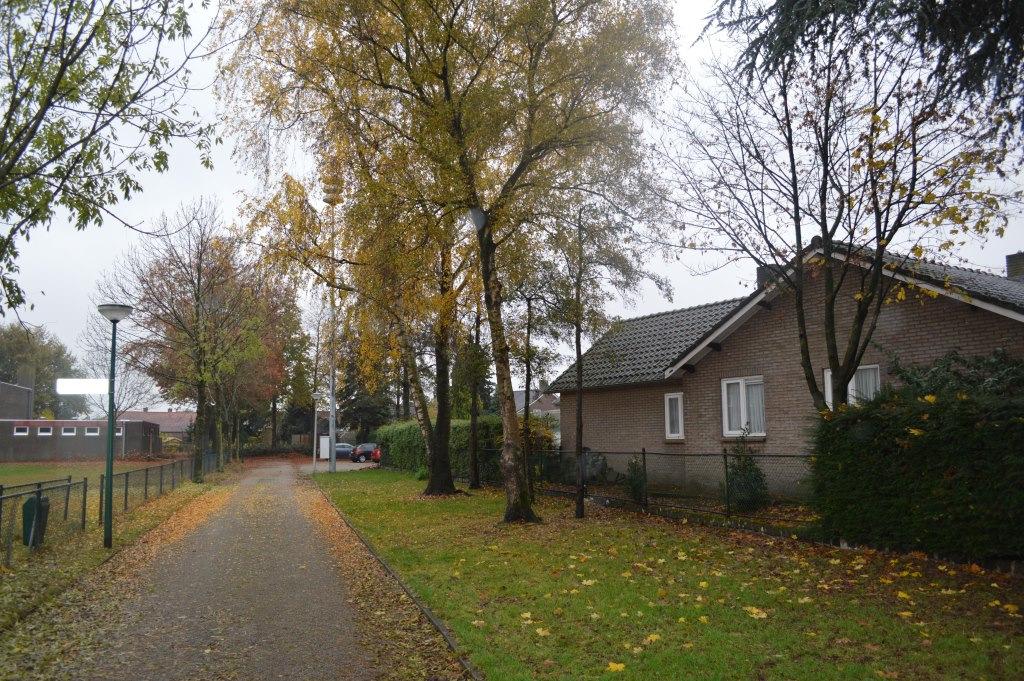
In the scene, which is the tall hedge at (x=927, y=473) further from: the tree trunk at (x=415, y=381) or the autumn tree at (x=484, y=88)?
the tree trunk at (x=415, y=381)

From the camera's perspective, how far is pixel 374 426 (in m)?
63.9

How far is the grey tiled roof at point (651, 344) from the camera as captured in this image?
810 inches

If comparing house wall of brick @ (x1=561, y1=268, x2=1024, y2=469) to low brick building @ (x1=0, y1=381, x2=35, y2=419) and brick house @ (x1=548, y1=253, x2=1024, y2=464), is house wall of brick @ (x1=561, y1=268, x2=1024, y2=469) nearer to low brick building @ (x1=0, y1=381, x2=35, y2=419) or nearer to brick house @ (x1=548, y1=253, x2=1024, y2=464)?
brick house @ (x1=548, y1=253, x2=1024, y2=464)

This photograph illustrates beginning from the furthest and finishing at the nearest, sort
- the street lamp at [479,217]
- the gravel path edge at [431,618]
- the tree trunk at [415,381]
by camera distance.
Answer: the tree trunk at [415,381] < the street lamp at [479,217] < the gravel path edge at [431,618]

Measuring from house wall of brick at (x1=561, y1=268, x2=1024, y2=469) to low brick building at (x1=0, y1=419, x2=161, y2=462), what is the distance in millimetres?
39500

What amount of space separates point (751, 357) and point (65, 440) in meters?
51.2

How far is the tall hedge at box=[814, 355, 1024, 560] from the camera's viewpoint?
27.7ft

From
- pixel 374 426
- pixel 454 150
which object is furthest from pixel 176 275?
pixel 374 426

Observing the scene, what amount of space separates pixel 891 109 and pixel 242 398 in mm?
45612

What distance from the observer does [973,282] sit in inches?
593

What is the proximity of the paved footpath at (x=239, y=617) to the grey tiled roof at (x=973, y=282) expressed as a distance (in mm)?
9349

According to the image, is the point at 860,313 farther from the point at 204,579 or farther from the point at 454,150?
the point at 204,579

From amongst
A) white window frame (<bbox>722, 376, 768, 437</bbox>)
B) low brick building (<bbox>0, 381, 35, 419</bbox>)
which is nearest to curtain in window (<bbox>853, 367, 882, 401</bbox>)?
white window frame (<bbox>722, 376, 768, 437</bbox>)

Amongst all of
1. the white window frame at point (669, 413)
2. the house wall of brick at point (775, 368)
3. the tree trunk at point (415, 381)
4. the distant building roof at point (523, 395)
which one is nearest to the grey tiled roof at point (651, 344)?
the house wall of brick at point (775, 368)
